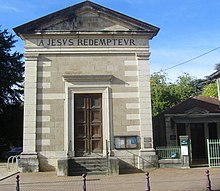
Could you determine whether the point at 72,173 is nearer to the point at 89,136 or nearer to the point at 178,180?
the point at 89,136

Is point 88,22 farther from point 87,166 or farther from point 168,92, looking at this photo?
point 168,92

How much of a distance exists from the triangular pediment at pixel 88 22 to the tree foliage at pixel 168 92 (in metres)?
23.4

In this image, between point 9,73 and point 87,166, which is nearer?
point 87,166

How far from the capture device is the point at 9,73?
31.1 metres

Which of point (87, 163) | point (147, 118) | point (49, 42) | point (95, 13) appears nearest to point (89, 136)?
point (87, 163)

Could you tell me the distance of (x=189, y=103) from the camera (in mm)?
24812

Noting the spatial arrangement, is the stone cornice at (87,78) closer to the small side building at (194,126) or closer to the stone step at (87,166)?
the stone step at (87,166)

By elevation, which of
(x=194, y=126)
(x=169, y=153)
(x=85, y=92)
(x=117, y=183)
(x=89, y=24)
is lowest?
(x=117, y=183)

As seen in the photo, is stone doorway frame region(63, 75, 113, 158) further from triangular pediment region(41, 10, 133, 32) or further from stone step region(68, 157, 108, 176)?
triangular pediment region(41, 10, 133, 32)

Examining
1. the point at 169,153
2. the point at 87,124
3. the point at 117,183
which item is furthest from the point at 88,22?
the point at 117,183

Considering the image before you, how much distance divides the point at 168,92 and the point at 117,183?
102ft

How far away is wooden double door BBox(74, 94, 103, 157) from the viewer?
58.7 feet

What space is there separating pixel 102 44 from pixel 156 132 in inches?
471

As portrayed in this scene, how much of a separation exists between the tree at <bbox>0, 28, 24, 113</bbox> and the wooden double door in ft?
48.5
